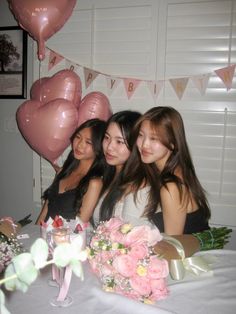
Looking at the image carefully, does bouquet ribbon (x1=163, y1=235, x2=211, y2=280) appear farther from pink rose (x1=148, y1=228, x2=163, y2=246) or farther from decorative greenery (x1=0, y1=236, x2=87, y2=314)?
decorative greenery (x1=0, y1=236, x2=87, y2=314)

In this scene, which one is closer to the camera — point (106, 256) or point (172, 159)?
point (106, 256)

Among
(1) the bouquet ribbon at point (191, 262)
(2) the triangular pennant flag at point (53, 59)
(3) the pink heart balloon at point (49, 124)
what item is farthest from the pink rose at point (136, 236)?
(2) the triangular pennant flag at point (53, 59)

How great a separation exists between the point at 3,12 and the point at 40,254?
3066 millimetres

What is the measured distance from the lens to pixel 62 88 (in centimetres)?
229

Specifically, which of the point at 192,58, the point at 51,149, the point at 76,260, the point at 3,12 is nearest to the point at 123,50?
the point at 192,58

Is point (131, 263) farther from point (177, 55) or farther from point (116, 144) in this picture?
point (177, 55)

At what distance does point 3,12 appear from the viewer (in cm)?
284

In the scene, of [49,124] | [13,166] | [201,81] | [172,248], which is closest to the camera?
[172,248]

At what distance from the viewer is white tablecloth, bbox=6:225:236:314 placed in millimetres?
929

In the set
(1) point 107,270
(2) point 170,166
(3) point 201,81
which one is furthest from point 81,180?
(3) point 201,81

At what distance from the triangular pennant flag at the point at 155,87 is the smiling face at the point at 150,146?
36.4 inches

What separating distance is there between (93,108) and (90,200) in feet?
2.51

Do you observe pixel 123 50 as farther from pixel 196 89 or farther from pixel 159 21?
pixel 196 89

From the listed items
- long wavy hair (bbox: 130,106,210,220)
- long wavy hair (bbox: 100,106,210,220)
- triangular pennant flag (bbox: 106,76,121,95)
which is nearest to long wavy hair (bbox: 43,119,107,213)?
long wavy hair (bbox: 100,106,210,220)
